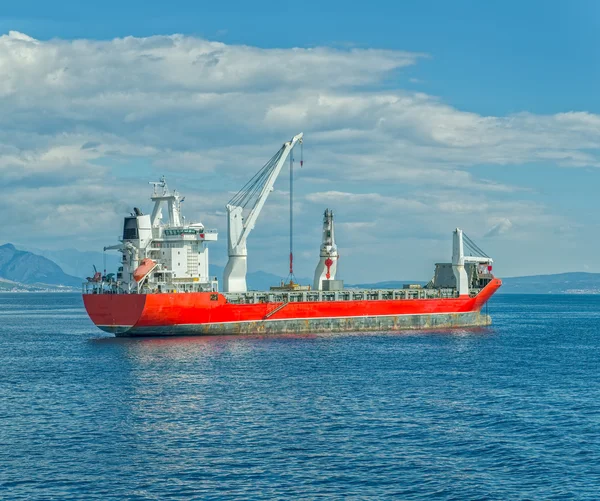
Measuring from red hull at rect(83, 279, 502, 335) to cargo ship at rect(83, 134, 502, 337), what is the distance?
0.10 metres

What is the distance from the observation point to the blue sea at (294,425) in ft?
111

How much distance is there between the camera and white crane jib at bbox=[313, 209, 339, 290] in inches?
4077

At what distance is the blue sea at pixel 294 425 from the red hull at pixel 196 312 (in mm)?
6190

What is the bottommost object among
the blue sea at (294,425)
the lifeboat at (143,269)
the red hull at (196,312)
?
the blue sea at (294,425)

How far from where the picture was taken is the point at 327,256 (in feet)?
341

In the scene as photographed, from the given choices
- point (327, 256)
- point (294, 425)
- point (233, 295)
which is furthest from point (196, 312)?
point (294, 425)

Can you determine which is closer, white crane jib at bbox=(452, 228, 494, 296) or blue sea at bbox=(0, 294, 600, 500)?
blue sea at bbox=(0, 294, 600, 500)

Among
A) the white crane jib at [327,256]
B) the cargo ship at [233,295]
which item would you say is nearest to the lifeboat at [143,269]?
the cargo ship at [233,295]

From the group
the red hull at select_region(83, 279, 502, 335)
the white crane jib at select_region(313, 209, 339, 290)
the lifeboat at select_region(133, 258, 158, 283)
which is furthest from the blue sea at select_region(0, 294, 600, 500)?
the white crane jib at select_region(313, 209, 339, 290)

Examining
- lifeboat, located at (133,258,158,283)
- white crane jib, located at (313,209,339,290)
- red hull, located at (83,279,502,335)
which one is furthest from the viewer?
white crane jib, located at (313,209,339,290)

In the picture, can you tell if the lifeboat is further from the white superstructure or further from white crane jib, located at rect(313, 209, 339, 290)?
white crane jib, located at rect(313, 209, 339, 290)

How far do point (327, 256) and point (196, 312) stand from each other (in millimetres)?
23918

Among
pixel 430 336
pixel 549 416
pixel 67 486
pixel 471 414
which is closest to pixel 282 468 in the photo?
pixel 67 486

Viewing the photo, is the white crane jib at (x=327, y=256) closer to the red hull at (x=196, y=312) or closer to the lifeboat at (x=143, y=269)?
the red hull at (x=196, y=312)
